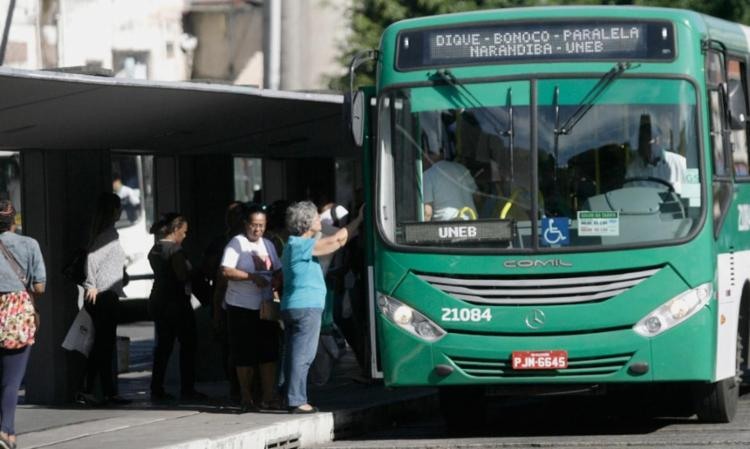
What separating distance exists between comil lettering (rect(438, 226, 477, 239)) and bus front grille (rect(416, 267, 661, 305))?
286 millimetres

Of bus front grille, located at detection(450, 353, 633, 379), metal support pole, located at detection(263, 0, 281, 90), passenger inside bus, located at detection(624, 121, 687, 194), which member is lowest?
bus front grille, located at detection(450, 353, 633, 379)

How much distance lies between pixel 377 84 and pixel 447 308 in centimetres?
173

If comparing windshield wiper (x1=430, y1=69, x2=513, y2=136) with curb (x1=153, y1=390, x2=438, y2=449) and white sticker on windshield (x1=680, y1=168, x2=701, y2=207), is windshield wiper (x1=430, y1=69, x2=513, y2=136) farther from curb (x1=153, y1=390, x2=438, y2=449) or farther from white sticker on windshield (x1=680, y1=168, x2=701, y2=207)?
curb (x1=153, y1=390, x2=438, y2=449)

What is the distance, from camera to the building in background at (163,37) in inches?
1455

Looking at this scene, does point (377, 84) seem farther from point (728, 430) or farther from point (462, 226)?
point (728, 430)

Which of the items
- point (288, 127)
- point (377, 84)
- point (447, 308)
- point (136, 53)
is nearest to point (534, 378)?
point (447, 308)

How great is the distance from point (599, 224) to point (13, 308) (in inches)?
157

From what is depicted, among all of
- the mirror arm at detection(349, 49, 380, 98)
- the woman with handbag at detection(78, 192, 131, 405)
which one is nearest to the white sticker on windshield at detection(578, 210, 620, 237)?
the mirror arm at detection(349, 49, 380, 98)

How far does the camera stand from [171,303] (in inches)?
610

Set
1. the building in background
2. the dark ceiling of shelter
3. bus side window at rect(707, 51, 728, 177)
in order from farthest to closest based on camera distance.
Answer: the building in background < bus side window at rect(707, 51, 728, 177) < the dark ceiling of shelter

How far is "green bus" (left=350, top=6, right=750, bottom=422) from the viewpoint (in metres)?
12.6

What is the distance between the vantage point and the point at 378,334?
13.3 m

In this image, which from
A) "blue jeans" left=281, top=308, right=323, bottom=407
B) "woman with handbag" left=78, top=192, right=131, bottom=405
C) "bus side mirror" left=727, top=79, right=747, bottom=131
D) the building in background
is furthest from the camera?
the building in background

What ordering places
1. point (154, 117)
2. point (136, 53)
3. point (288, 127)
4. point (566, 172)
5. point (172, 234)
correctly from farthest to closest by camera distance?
point (136, 53) → point (288, 127) → point (172, 234) → point (154, 117) → point (566, 172)
